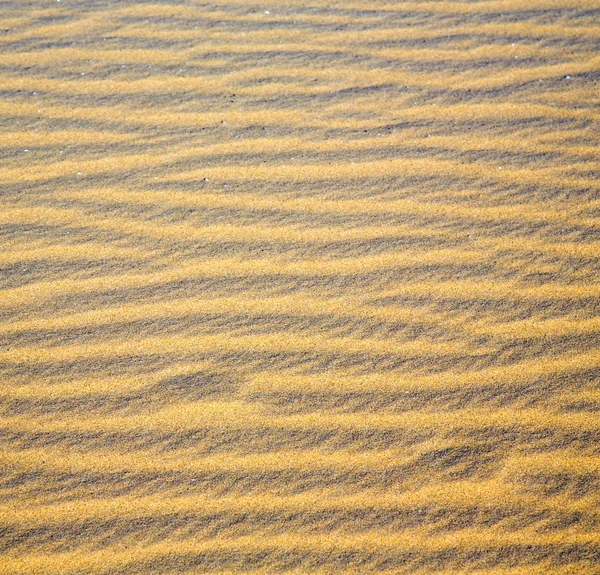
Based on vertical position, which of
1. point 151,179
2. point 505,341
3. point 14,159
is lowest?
point 505,341

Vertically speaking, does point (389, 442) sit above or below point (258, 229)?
below

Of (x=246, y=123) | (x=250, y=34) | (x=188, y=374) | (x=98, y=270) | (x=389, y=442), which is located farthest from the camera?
(x=250, y=34)

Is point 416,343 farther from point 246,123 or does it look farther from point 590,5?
point 590,5

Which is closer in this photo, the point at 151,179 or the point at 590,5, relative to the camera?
the point at 151,179

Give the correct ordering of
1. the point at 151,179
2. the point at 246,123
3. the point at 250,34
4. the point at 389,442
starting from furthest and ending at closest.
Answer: the point at 250,34 < the point at 246,123 < the point at 151,179 < the point at 389,442

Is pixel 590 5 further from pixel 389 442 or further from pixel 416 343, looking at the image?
pixel 389 442

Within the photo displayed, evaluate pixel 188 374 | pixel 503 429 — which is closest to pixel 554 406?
pixel 503 429
